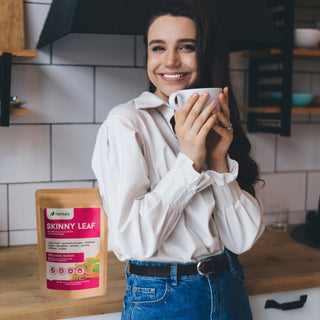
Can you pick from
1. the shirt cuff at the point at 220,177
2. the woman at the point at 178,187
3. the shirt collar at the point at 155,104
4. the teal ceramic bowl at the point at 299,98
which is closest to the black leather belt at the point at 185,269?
the woman at the point at 178,187

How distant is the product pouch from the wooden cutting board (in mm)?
569

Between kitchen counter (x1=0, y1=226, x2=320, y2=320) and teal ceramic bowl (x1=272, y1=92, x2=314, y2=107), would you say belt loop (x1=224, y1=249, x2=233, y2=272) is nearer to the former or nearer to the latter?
kitchen counter (x1=0, y1=226, x2=320, y2=320)

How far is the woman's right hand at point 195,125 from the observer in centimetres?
88

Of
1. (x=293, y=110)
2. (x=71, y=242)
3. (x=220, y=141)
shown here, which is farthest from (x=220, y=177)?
(x=293, y=110)

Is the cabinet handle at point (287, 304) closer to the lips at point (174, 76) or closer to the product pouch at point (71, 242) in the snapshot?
the product pouch at point (71, 242)

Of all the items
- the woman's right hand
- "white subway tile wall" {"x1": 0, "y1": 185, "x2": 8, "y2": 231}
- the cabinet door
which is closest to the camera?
the woman's right hand

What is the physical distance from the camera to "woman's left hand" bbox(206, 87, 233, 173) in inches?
37.1

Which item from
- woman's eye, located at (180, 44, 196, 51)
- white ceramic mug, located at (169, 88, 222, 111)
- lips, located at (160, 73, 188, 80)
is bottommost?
white ceramic mug, located at (169, 88, 222, 111)

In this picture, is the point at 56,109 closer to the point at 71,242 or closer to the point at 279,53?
the point at 71,242

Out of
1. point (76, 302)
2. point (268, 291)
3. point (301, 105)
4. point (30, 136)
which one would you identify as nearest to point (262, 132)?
point (301, 105)

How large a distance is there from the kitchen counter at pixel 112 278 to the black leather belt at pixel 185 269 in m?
0.21

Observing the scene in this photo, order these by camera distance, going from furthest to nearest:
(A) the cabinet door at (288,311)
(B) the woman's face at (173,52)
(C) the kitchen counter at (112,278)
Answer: (A) the cabinet door at (288,311) → (C) the kitchen counter at (112,278) → (B) the woman's face at (173,52)

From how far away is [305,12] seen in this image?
1.79 m

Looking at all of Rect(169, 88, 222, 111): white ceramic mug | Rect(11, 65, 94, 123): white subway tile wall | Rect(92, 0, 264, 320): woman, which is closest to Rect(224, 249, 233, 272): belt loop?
Rect(92, 0, 264, 320): woman
